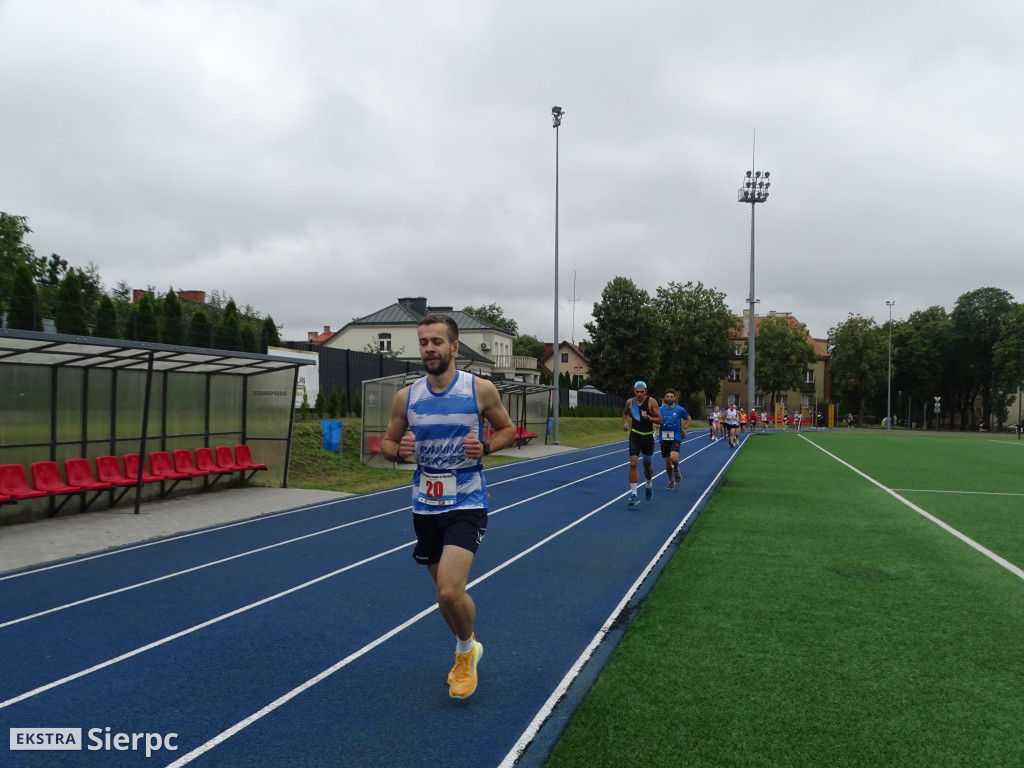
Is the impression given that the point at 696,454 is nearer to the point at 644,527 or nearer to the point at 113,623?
the point at 644,527

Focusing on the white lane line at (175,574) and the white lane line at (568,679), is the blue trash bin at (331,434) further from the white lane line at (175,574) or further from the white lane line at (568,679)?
the white lane line at (568,679)

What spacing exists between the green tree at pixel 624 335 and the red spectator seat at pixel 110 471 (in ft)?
185

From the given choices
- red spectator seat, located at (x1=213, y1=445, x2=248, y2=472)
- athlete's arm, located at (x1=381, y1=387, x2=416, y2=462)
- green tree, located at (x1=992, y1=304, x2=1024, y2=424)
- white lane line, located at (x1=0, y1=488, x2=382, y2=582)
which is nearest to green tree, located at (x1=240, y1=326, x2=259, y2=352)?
red spectator seat, located at (x1=213, y1=445, x2=248, y2=472)

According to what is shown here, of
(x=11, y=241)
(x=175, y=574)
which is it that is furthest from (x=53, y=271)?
(x=175, y=574)

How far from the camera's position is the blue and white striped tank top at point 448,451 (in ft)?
14.3

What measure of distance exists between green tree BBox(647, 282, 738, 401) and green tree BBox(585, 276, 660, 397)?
4541 mm

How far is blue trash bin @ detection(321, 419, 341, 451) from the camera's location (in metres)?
20.0

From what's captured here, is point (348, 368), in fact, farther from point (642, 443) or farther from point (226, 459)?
point (642, 443)

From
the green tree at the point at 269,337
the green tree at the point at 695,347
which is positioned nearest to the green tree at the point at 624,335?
the green tree at the point at 695,347

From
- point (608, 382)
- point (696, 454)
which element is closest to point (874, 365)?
point (608, 382)

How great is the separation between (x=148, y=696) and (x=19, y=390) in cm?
874

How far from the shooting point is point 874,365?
3292 inches

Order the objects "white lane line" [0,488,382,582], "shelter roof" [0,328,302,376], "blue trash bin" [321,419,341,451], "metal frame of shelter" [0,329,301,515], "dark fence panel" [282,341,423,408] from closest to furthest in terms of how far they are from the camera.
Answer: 1. "white lane line" [0,488,382,582]
2. "shelter roof" [0,328,302,376]
3. "metal frame of shelter" [0,329,301,515]
4. "blue trash bin" [321,419,341,451]
5. "dark fence panel" [282,341,423,408]

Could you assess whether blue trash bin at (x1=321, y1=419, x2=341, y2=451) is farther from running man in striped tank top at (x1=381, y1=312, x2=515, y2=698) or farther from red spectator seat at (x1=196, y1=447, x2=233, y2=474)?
running man in striped tank top at (x1=381, y1=312, x2=515, y2=698)
